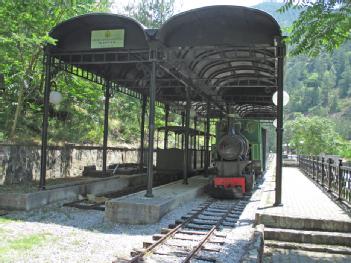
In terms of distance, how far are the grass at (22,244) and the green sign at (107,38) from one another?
20.9ft

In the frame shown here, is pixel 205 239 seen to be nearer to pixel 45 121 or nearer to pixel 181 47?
pixel 181 47

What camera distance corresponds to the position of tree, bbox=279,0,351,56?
6.09 m

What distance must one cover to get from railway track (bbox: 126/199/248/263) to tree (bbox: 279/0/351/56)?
13.5ft

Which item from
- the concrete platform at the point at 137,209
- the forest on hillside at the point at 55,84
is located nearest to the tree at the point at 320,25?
the forest on hillside at the point at 55,84

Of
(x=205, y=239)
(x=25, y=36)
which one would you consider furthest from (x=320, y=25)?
(x=25, y=36)

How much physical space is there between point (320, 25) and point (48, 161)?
11993 mm

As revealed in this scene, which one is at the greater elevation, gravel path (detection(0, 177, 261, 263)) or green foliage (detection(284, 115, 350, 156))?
green foliage (detection(284, 115, 350, 156))

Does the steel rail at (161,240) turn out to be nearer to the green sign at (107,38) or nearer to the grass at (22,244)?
the grass at (22,244)

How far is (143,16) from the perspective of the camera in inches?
1257

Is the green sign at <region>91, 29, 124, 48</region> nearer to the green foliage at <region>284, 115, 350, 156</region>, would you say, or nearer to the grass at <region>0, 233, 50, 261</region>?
the grass at <region>0, 233, 50, 261</region>

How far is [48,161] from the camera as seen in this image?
1538cm

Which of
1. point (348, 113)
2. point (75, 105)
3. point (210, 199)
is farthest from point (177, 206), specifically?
point (348, 113)

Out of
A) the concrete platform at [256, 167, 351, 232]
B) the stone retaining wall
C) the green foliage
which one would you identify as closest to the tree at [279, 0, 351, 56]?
the concrete platform at [256, 167, 351, 232]

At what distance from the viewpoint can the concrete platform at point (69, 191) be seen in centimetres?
1093
